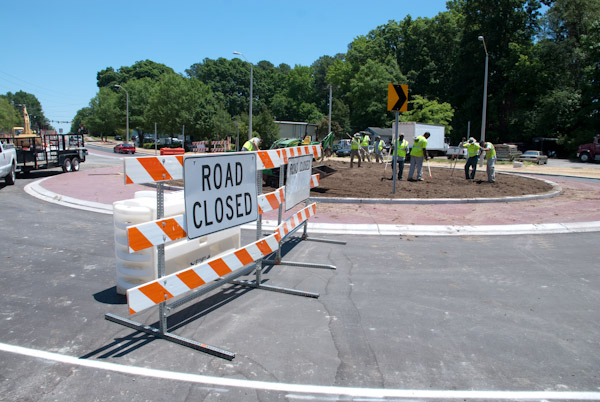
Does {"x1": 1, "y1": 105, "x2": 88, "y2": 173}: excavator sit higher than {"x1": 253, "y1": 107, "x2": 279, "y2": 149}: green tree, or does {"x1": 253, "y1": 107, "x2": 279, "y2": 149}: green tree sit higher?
{"x1": 253, "y1": 107, "x2": 279, "y2": 149}: green tree

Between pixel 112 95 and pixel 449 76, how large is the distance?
66759 mm

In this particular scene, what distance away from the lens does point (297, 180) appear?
308 inches

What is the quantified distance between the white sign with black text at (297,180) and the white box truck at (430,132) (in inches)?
1254

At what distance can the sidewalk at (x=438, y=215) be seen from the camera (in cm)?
994

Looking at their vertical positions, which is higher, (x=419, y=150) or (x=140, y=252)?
(x=419, y=150)

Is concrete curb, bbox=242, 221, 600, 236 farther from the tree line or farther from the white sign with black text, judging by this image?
the tree line

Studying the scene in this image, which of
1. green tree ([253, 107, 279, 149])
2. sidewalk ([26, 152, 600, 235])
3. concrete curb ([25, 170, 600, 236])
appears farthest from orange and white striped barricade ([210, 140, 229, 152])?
concrete curb ([25, 170, 600, 236])

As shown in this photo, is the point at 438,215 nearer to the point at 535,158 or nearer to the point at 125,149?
the point at 535,158

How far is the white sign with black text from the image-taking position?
7.41 m

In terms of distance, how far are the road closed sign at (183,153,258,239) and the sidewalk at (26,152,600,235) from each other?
14.1 ft

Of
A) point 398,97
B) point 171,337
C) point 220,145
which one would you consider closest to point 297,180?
point 171,337

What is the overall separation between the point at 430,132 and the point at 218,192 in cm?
4247

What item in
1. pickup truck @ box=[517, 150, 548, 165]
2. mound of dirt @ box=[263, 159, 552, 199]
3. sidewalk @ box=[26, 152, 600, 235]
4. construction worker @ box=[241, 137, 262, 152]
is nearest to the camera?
sidewalk @ box=[26, 152, 600, 235]

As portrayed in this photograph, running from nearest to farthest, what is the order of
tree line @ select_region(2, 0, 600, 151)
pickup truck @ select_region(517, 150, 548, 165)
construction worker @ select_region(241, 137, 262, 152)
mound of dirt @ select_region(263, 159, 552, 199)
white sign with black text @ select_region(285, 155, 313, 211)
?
1. white sign with black text @ select_region(285, 155, 313, 211)
2. construction worker @ select_region(241, 137, 262, 152)
3. mound of dirt @ select_region(263, 159, 552, 199)
4. pickup truck @ select_region(517, 150, 548, 165)
5. tree line @ select_region(2, 0, 600, 151)
